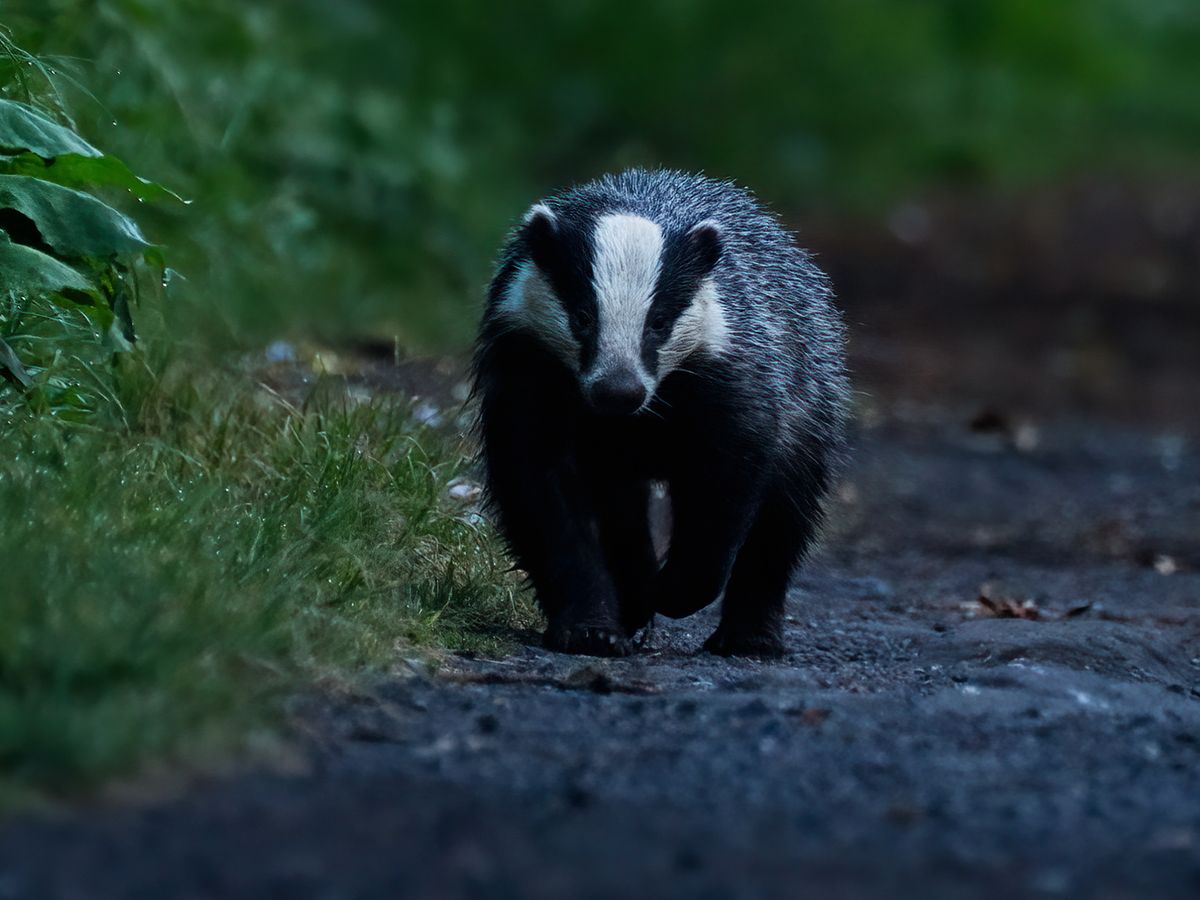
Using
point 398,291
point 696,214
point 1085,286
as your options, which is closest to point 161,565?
point 696,214

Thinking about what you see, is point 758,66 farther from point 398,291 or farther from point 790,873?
point 790,873

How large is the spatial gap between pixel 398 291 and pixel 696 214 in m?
4.44

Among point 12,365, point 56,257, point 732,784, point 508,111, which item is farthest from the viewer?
point 508,111

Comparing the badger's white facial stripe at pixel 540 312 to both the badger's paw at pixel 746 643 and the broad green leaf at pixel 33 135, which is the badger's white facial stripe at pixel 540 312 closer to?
the badger's paw at pixel 746 643

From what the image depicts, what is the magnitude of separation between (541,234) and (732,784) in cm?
206

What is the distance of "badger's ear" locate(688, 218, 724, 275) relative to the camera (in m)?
4.98

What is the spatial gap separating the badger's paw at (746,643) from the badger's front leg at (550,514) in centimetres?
33

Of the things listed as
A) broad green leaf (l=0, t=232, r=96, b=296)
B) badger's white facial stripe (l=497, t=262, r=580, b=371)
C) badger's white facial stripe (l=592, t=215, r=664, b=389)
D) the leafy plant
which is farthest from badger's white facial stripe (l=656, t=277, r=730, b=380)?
broad green leaf (l=0, t=232, r=96, b=296)

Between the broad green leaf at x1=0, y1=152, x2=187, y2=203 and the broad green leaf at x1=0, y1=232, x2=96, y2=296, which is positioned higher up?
the broad green leaf at x1=0, y1=152, x2=187, y2=203

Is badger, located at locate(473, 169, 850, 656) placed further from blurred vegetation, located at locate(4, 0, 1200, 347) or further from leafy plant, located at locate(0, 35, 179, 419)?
blurred vegetation, located at locate(4, 0, 1200, 347)

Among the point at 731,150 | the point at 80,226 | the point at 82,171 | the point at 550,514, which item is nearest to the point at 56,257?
the point at 80,226

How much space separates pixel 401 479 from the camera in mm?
5121

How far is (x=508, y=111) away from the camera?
13.4m

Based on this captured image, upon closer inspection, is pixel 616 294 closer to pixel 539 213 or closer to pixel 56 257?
pixel 539 213
